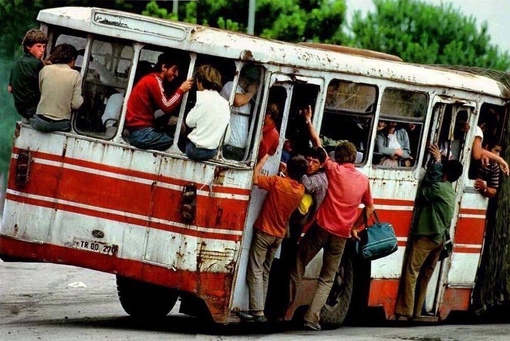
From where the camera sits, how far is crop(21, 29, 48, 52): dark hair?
14852 mm

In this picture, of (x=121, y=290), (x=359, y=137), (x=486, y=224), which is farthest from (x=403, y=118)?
(x=121, y=290)

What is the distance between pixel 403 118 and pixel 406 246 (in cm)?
139

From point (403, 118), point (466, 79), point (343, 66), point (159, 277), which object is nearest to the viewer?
point (159, 277)

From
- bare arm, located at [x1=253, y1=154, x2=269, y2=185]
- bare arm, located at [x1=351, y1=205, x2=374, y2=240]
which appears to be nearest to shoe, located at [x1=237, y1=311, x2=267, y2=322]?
bare arm, located at [x1=253, y1=154, x2=269, y2=185]

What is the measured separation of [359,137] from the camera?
54.0 feet

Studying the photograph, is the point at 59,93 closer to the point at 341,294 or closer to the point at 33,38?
the point at 33,38

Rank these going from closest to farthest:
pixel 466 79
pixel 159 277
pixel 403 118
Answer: pixel 159 277, pixel 403 118, pixel 466 79

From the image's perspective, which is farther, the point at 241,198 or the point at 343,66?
the point at 343,66

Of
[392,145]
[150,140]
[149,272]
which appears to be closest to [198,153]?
[150,140]

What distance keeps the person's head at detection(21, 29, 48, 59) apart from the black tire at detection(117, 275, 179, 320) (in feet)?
8.37

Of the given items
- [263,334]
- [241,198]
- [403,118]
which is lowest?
[263,334]

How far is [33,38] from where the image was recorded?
A: 48.7 ft

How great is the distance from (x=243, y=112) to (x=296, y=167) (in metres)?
0.82

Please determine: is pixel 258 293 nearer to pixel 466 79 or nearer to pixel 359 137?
pixel 359 137
